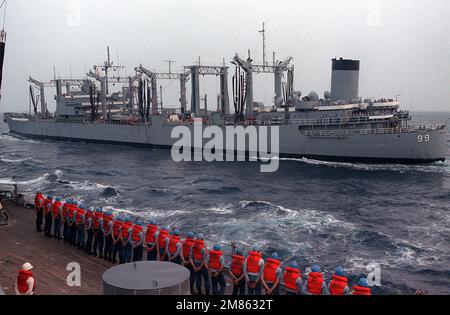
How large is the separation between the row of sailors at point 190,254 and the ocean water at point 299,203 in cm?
675

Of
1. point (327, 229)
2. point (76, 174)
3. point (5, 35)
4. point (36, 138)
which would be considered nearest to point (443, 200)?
point (327, 229)

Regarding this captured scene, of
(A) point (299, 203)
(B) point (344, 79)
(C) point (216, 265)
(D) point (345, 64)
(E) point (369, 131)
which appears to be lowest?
(A) point (299, 203)

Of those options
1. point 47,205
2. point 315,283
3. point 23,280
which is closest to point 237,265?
point 315,283

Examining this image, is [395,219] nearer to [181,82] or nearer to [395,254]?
[395,254]

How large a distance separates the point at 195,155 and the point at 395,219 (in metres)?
34.7

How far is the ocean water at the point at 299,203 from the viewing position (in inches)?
658

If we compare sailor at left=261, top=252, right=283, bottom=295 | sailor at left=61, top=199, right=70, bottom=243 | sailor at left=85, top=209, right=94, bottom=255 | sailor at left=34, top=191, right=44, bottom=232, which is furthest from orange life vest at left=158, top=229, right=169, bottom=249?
sailor at left=34, top=191, right=44, bottom=232

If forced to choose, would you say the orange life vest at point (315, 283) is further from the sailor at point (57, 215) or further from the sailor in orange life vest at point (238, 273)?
the sailor at point (57, 215)

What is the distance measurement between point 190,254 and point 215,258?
0.68 meters

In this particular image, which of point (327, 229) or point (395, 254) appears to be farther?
point (327, 229)

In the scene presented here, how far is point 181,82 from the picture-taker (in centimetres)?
6806

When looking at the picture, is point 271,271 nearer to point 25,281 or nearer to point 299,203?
point 25,281

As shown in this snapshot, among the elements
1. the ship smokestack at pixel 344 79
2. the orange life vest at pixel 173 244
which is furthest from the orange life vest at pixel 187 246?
the ship smokestack at pixel 344 79

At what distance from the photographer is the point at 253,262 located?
332 inches
